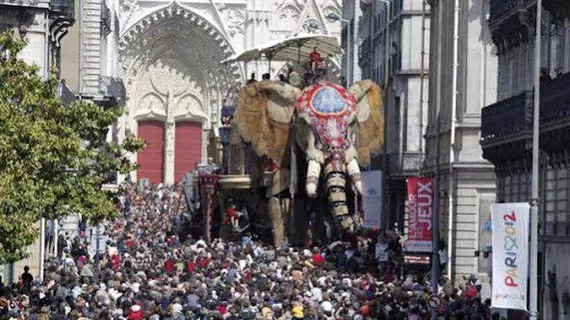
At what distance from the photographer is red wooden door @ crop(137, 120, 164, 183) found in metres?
139

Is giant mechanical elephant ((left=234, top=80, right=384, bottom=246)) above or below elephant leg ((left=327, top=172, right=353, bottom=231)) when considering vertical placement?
above

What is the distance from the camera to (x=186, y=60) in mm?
136375

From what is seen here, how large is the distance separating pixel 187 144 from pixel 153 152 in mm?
2121

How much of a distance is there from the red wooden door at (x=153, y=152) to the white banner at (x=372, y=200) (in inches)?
3115

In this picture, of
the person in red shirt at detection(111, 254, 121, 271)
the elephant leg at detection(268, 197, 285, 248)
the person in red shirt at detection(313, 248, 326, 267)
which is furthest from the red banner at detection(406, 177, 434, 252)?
the elephant leg at detection(268, 197, 285, 248)

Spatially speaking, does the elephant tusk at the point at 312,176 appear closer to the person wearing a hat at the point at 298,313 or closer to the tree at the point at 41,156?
the tree at the point at 41,156

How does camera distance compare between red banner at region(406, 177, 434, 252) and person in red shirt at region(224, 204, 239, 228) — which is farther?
person in red shirt at region(224, 204, 239, 228)

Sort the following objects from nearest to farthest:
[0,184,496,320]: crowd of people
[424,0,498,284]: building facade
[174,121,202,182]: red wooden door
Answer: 1. [0,184,496,320]: crowd of people
2. [424,0,498,284]: building facade
3. [174,121,202,182]: red wooden door

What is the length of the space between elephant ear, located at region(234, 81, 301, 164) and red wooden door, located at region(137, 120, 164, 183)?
77.7 m

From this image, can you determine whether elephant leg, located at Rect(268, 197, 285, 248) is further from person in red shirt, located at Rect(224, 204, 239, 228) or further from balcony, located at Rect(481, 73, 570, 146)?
balcony, located at Rect(481, 73, 570, 146)

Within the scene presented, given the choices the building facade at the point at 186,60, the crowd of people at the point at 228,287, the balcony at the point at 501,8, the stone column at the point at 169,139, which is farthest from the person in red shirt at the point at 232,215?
the stone column at the point at 169,139

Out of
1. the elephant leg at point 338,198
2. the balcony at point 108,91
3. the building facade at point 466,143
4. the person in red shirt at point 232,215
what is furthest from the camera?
the balcony at point 108,91

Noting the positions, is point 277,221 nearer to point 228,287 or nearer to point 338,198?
point 338,198

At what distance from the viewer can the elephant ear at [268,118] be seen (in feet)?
201
